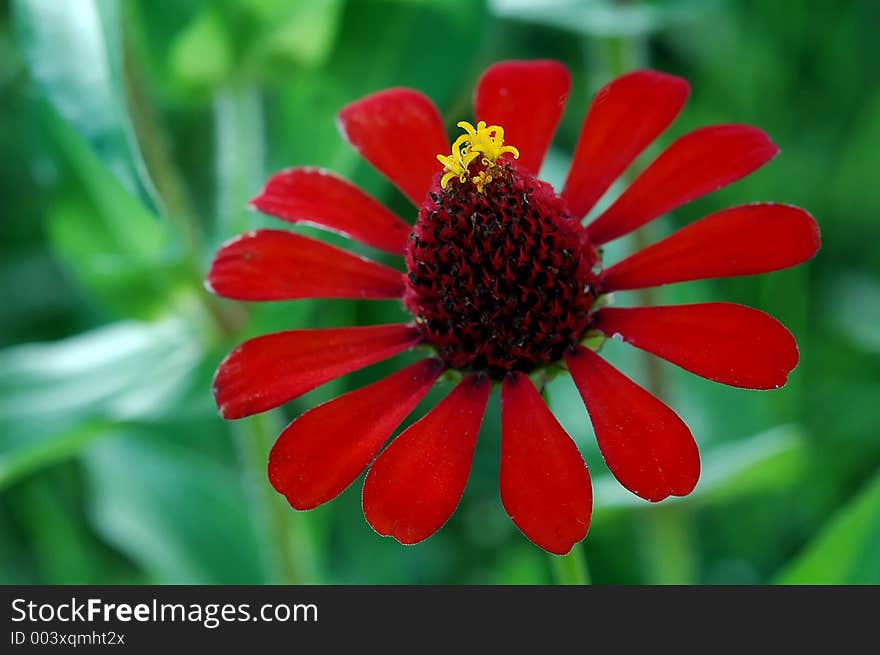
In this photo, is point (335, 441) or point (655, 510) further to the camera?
point (655, 510)

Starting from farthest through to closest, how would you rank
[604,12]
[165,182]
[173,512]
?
[173,512] < [604,12] < [165,182]

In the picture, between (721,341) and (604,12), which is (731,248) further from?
(604,12)

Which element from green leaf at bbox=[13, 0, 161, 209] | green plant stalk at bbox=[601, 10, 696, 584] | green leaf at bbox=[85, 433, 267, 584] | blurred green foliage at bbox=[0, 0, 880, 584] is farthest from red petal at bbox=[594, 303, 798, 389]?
green leaf at bbox=[85, 433, 267, 584]

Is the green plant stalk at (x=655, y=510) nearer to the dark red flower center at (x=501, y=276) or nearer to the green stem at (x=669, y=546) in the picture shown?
the green stem at (x=669, y=546)

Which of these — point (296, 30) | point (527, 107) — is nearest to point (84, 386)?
point (296, 30)

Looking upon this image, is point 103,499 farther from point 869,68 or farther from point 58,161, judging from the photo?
point 869,68
